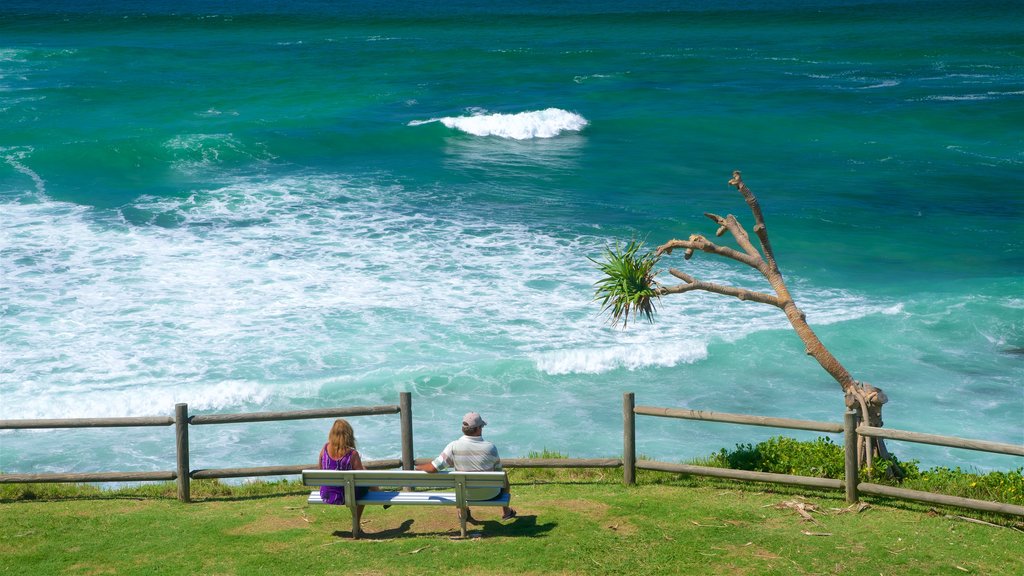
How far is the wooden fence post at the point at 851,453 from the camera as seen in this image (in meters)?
11.7

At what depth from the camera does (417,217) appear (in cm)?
3198

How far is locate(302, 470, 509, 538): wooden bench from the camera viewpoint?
34.6 ft

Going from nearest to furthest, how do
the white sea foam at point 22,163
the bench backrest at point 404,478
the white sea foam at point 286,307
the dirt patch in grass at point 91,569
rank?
the dirt patch in grass at point 91,569
the bench backrest at point 404,478
the white sea foam at point 286,307
the white sea foam at point 22,163

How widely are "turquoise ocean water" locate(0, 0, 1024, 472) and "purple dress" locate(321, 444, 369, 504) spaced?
7.04m

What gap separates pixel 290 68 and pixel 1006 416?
46136mm

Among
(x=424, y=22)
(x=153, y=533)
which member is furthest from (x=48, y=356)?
(x=424, y=22)

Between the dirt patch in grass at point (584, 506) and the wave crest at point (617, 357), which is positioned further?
the wave crest at point (617, 357)

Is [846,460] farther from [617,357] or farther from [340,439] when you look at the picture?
[617,357]

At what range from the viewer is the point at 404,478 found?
10.5 meters

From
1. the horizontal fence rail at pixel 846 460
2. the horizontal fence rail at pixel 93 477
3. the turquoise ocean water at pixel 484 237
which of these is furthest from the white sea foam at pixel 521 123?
the horizontal fence rail at pixel 93 477

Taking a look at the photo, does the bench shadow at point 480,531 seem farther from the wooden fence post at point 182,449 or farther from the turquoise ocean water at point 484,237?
the turquoise ocean water at point 484,237

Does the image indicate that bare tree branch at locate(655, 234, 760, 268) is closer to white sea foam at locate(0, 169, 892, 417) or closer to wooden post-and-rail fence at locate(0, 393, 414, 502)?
wooden post-and-rail fence at locate(0, 393, 414, 502)

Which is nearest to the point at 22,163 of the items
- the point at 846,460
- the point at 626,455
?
the point at 626,455

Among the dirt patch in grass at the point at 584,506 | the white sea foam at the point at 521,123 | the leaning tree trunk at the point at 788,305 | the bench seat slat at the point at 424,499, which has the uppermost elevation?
the white sea foam at the point at 521,123
